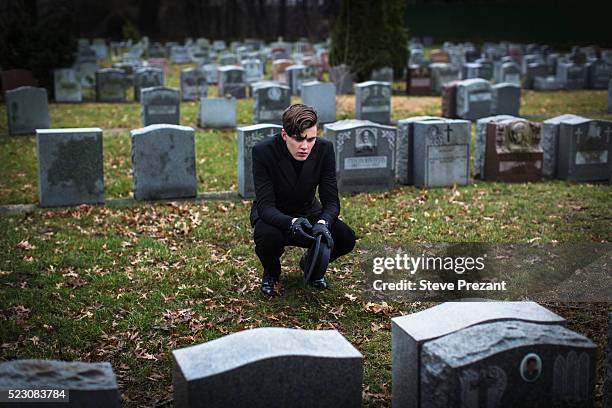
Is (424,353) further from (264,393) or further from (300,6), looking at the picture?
(300,6)

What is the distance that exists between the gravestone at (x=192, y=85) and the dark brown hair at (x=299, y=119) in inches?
666

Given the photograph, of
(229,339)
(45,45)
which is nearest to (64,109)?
(45,45)

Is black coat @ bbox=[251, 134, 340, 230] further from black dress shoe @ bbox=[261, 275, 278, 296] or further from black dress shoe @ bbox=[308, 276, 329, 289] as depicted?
black dress shoe @ bbox=[308, 276, 329, 289]

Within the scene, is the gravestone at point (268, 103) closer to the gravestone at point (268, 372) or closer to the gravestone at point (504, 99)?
the gravestone at point (504, 99)

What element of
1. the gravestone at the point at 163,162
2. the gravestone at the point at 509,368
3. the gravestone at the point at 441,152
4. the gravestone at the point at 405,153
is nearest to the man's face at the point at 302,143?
the gravestone at the point at 509,368

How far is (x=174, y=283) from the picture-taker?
7.71 m

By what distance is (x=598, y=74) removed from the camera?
1038 inches

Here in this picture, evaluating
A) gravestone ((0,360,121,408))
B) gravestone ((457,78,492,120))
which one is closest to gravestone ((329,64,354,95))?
gravestone ((457,78,492,120))

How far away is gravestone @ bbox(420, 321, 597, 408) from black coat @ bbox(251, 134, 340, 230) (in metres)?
2.86

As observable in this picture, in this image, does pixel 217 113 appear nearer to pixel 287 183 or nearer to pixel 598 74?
pixel 287 183

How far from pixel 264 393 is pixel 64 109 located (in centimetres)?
1876

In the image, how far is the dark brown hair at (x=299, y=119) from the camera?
6.48m

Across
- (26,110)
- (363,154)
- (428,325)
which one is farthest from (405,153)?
(26,110)

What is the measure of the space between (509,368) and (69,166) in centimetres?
802
